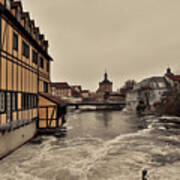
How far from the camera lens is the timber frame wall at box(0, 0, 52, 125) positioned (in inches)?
349

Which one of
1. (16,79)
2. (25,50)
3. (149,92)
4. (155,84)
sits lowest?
(16,79)

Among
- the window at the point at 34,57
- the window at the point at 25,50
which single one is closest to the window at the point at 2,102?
the window at the point at 25,50

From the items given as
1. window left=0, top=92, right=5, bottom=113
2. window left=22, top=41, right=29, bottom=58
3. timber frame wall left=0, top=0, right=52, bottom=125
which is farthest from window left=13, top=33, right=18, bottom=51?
window left=0, top=92, right=5, bottom=113

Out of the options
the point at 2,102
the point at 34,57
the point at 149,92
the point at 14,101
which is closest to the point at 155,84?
the point at 149,92

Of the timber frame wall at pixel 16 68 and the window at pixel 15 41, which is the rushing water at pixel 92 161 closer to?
the timber frame wall at pixel 16 68

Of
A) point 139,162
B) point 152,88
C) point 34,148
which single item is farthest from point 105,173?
point 152,88

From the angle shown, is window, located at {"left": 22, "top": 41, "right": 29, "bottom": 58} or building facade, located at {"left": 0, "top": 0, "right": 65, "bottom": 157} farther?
window, located at {"left": 22, "top": 41, "right": 29, "bottom": 58}

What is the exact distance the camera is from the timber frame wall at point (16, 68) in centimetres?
887

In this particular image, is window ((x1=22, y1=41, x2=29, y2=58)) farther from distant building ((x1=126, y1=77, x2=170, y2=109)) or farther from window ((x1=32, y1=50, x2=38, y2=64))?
distant building ((x1=126, y1=77, x2=170, y2=109))

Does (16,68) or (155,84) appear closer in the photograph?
(16,68)

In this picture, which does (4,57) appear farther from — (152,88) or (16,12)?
(152,88)

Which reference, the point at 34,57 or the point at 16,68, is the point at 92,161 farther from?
the point at 34,57

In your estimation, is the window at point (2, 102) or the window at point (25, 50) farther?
the window at point (25, 50)

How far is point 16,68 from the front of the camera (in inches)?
407
